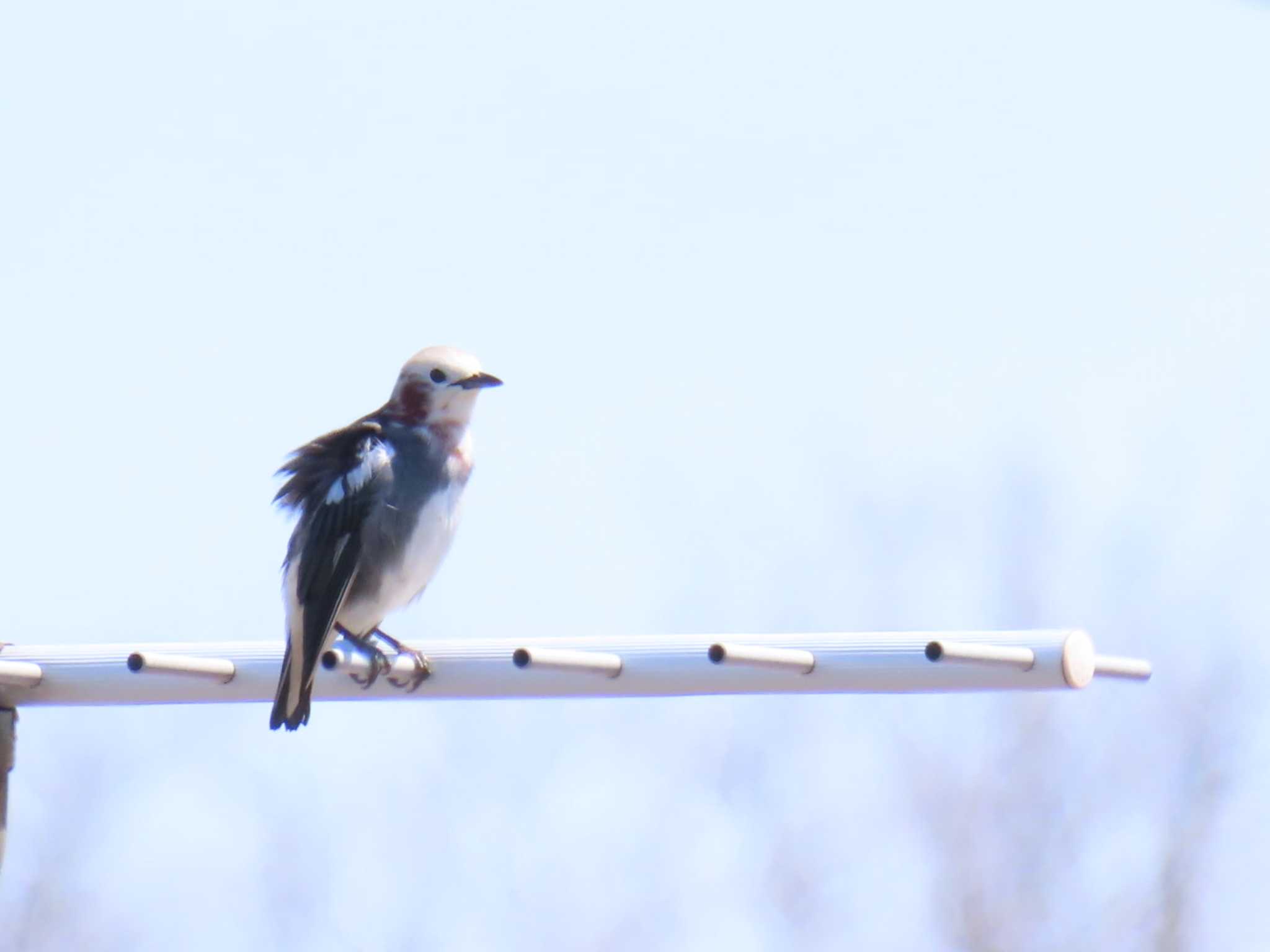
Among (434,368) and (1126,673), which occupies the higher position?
(434,368)

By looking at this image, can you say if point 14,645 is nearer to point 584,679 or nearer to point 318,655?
point 318,655

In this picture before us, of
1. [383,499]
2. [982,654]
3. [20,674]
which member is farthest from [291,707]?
[982,654]

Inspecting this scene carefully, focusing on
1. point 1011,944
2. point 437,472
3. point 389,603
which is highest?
point 437,472

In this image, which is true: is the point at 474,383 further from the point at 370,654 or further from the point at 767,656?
the point at 767,656

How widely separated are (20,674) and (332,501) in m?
1.98

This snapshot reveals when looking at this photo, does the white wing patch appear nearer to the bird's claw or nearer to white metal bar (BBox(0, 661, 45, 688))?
the bird's claw

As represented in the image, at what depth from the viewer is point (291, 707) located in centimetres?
441

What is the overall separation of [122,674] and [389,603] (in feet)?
6.70

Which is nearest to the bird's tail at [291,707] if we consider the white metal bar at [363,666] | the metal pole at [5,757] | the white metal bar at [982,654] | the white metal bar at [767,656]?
the white metal bar at [363,666]

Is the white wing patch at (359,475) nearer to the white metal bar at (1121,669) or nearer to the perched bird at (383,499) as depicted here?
the perched bird at (383,499)

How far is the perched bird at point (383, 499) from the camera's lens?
5379mm

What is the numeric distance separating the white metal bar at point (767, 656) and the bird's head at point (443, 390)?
2646 mm

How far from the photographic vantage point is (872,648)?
10.4ft

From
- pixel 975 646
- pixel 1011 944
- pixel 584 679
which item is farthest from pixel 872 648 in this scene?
pixel 1011 944
